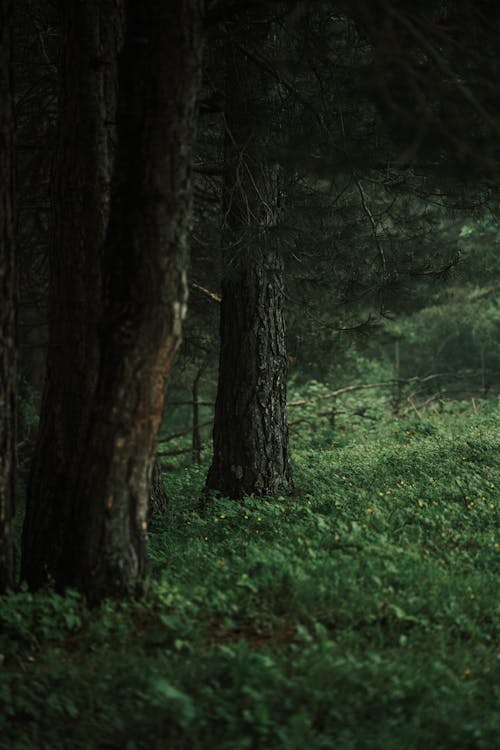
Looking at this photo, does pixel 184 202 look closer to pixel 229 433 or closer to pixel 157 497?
pixel 229 433

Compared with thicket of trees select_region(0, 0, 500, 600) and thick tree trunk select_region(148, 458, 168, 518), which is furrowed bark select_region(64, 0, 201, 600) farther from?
thick tree trunk select_region(148, 458, 168, 518)

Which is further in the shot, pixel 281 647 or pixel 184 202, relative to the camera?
pixel 184 202

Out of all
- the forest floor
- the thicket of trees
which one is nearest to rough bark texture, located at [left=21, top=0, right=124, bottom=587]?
the thicket of trees

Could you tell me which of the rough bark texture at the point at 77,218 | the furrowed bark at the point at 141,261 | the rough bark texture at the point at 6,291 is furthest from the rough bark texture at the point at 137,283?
the rough bark texture at the point at 77,218

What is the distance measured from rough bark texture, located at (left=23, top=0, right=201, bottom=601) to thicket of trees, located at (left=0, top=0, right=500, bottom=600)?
0.04 ft

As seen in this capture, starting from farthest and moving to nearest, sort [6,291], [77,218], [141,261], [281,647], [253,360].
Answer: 1. [253,360]
2. [77,218]
3. [6,291]
4. [141,261]
5. [281,647]

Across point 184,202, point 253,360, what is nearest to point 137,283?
point 184,202

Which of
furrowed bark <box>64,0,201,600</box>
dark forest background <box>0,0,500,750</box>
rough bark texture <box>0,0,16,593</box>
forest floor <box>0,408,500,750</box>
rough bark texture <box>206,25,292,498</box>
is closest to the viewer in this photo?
forest floor <box>0,408,500,750</box>

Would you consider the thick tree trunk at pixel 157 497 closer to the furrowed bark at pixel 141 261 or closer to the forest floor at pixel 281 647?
the forest floor at pixel 281 647

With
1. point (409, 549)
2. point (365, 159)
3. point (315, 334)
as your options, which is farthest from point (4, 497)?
point (315, 334)

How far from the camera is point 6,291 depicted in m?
5.09

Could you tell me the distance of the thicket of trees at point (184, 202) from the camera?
4840 mm

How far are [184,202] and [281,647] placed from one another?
112 inches

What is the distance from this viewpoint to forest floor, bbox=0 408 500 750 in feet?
12.5
